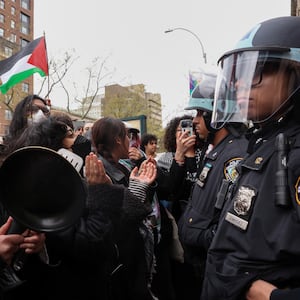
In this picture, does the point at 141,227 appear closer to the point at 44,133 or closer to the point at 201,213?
the point at 201,213

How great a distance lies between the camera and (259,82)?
1404mm

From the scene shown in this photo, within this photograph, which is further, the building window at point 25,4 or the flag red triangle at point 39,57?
the building window at point 25,4

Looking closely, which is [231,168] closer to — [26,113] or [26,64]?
[26,113]

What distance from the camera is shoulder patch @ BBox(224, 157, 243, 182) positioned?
2.03 m

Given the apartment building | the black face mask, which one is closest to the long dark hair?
the black face mask

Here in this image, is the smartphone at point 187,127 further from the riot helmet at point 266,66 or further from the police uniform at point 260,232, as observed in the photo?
the police uniform at point 260,232

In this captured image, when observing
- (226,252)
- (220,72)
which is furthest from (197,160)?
(226,252)

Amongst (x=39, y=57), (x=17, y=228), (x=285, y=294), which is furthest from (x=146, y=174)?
(x=39, y=57)

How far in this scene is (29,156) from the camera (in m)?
1.24

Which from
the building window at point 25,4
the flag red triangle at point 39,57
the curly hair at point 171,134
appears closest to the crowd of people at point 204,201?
the curly hair at point 171,134

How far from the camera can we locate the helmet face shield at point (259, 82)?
1356 millimetres

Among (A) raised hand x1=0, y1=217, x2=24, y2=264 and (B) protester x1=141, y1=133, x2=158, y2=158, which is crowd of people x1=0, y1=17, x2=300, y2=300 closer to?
(A) raised hand x1=0, y1=217, x2=24, y2=264

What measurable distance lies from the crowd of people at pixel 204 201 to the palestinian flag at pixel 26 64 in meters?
2.17

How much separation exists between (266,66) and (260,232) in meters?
0.71
